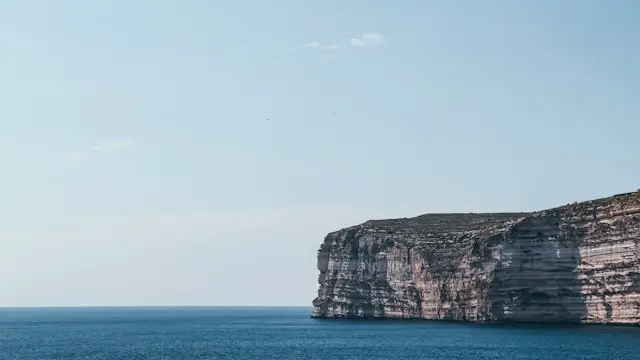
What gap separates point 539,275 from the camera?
99562 mm

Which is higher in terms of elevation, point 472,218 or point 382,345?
point 472,218

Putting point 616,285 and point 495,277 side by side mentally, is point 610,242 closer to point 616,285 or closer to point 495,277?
point 616,285

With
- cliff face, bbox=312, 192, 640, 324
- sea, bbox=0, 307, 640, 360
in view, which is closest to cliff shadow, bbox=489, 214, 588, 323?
cliff face, bbox=312, 192, 640, 324

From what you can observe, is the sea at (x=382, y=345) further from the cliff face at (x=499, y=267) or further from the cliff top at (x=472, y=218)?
the cliff top at (x=472, y=218)

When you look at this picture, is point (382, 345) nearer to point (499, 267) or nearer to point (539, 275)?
point (499, 267)

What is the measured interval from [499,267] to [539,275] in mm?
5046

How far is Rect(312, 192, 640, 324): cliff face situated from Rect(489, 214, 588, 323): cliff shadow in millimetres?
115

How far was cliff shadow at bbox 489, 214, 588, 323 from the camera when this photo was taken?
9700cm

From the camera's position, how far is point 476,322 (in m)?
110

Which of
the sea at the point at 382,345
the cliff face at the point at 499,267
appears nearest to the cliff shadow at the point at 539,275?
the cliff face at the point at 499,267

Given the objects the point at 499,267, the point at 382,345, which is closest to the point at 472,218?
the point at 499,267

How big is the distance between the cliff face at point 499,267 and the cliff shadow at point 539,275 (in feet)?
0.38

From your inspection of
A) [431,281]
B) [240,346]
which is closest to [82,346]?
[240,346]

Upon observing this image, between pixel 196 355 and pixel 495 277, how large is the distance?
40.6m
